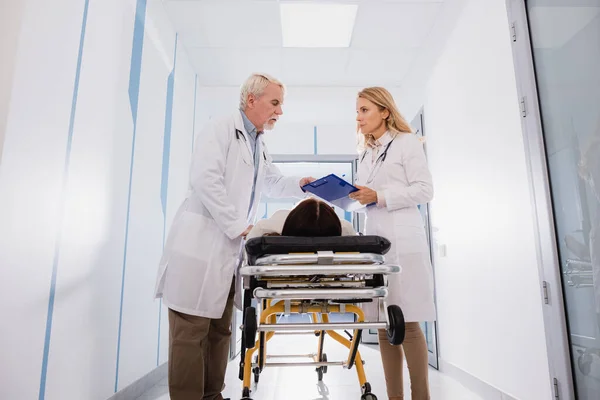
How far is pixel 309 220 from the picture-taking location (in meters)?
1.34

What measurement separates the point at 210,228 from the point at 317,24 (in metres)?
2.17

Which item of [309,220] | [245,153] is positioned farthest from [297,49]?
[309,220]

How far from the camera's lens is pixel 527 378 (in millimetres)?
1896

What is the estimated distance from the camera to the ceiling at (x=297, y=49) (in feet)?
9.40

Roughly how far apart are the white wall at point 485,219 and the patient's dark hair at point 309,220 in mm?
1153

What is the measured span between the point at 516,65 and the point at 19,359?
2484 millimetres

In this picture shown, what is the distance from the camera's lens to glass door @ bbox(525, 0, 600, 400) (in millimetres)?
1522

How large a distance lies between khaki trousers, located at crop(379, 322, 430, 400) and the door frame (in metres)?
0.63

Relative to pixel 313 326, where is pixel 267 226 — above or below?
above

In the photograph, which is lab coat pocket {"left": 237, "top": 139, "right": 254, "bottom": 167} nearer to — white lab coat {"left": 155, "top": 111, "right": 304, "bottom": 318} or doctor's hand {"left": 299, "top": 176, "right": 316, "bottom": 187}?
white lab coat {"left": 155, "top": 111, "right": 304, "bottom": 318}

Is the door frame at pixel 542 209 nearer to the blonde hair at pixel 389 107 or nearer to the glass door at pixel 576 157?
the glass door at pixel 576 157

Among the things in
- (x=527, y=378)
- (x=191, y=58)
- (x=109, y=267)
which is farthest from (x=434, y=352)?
(x=191, y=58)

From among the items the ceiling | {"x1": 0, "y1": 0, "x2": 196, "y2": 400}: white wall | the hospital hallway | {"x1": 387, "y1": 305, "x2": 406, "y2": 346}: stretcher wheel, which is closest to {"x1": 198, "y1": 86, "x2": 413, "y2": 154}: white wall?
the ceiling

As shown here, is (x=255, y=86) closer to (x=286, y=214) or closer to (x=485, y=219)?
Answer: (x=286, y=214)
